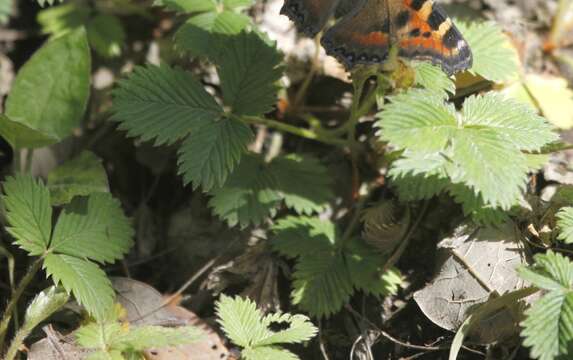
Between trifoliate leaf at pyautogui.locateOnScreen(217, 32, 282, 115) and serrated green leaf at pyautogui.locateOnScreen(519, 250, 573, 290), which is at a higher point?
trifoliate leaf at pyautogui.locateOnScreen(217, 32, 282, 115)

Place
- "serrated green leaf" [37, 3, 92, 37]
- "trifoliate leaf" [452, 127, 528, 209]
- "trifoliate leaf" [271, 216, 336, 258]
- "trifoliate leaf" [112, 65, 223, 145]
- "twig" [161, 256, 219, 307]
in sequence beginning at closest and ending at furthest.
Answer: "trifoliate leaf" [452, 127, 528, 209], "trifoliate leaf" [112, 65, 223, 145], "trifoliate leaf" [271, 216, 336, 258], "twig" [161, 256, 219, 307], "serrated green leaf" [37, 3, 92, 37]

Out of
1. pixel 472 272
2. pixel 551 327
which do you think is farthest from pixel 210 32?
pixel 551 327

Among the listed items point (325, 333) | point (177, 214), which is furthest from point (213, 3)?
point (325, 333)

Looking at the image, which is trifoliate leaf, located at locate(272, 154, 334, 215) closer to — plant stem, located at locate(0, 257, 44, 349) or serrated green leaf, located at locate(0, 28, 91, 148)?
serrated green leaf, located at locate(0, 28, 91, 148)

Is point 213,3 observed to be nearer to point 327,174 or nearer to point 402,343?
point 327,174

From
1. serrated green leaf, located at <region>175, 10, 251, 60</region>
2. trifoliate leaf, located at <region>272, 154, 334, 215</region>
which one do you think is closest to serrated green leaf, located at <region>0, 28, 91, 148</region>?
serrated green leaf, located at <region>175, 10, 251, 60</region>

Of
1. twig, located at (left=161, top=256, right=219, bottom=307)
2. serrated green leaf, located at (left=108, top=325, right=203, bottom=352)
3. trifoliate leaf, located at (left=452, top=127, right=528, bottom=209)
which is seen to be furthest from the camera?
twig, located at (left=161, top=256, right=219, bottom=307)

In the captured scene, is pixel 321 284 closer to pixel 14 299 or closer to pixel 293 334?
pixel 293 334

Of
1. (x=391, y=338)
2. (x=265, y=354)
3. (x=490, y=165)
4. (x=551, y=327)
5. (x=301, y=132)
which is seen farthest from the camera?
(x=301, y=132)
